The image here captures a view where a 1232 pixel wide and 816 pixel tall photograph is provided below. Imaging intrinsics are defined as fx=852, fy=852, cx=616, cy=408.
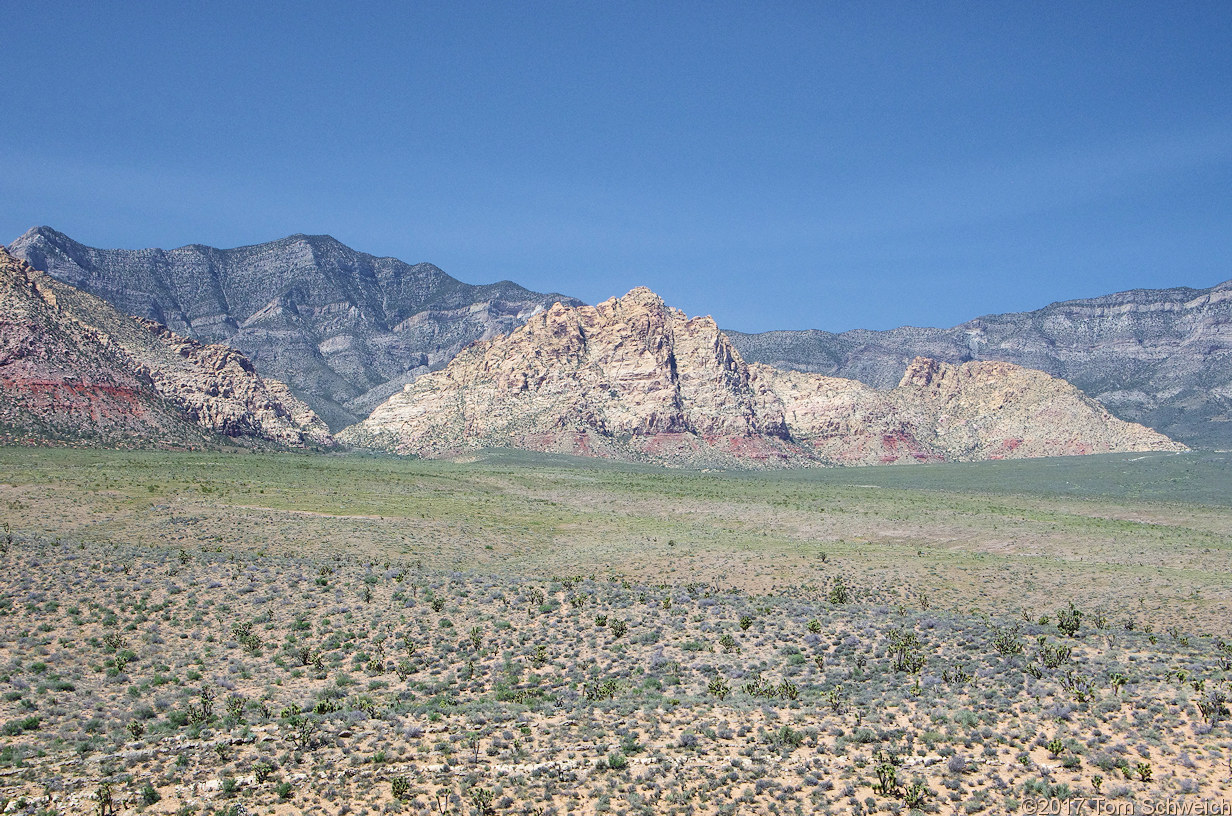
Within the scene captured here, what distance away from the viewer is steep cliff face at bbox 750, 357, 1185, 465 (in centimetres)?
17650

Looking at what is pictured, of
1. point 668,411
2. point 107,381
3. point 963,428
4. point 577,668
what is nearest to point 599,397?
point 668,411

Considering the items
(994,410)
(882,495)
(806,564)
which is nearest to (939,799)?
(806,564)

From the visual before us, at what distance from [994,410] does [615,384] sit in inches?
3594

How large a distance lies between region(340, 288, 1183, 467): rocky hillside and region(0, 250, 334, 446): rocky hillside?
1180 inches

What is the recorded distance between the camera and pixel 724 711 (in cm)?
2059

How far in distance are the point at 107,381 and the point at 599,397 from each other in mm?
86457

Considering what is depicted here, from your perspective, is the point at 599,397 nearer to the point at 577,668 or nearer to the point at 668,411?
the point at 668,411

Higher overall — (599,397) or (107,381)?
(599,397)

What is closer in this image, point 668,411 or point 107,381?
point 107,381

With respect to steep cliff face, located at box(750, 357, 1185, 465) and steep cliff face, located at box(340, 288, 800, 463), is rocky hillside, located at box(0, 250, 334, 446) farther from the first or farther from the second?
steep cliff face, located at box(750, 357, 1185, 465)

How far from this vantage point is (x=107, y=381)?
346 feet

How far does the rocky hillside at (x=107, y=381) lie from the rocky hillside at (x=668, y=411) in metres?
30.0

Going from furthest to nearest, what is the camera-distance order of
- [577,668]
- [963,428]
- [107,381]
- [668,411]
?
[963,428], [668,411], [107,381], [577,668]

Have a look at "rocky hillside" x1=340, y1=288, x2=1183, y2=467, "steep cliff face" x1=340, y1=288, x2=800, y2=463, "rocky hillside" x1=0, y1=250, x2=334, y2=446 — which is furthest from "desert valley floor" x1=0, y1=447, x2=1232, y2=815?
"rocky hillside" x1=340, y1=288, x2=1183, y2=467
